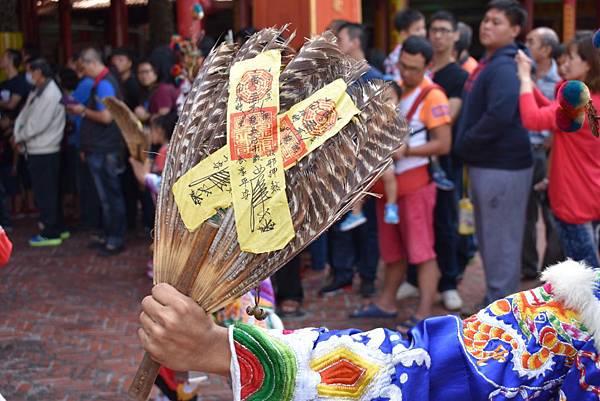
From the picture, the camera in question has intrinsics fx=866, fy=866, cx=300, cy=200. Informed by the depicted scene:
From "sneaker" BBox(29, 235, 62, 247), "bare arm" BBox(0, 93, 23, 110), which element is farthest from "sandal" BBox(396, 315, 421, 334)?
"bare arm" BBox(0, 93, 23, 110)

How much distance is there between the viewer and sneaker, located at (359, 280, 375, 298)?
645 cm

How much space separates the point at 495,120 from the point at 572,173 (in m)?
0.57

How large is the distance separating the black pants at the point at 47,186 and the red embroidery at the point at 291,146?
7.09m

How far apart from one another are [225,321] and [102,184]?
16.4ft

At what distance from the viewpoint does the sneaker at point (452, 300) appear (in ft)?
19.8

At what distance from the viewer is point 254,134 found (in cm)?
171

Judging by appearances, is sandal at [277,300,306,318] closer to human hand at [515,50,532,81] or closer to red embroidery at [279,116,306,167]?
human hand at [515,50,532,81]

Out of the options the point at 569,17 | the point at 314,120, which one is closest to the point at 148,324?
the point at 314,120

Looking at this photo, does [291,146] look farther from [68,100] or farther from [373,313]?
[68,100]

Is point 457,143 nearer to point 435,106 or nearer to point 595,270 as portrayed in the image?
point 435,106

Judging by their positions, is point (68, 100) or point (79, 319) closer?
point (79, 319)

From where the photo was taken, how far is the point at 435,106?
533 centimetres

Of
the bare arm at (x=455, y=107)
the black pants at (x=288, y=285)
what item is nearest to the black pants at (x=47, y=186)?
the black pants at (x=288, y=285)

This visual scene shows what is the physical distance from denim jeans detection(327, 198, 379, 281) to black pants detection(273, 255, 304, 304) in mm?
602
